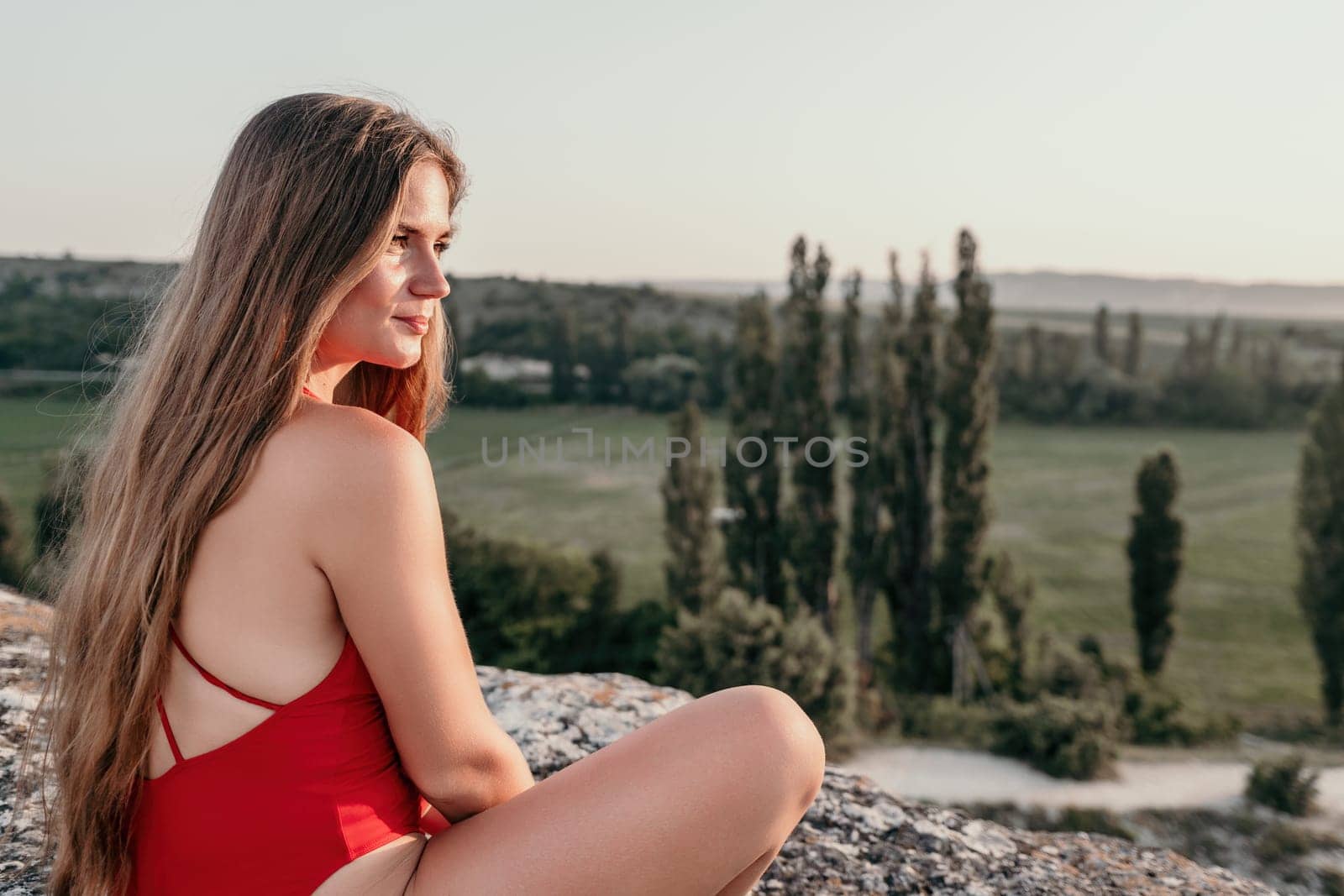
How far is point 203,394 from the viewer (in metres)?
1.36

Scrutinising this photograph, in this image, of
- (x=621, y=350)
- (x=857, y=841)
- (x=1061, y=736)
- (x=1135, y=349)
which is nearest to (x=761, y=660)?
(x=1061, y=736)

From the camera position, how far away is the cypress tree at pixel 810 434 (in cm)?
1950

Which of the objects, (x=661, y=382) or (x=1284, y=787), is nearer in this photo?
(x=1284, y=787)

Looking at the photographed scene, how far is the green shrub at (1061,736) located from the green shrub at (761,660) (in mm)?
2545

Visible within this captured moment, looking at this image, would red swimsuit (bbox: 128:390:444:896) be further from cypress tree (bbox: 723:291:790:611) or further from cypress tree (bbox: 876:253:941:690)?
cypress tree (bbox: 876:253:941:690)

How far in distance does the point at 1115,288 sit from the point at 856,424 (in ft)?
126

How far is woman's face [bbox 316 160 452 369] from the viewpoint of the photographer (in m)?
1.46

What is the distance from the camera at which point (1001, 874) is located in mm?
2305

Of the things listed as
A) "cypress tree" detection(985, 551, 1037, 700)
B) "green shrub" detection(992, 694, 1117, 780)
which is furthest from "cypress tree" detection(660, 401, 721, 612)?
"green shrub" detection(992, 694, 1117, 780)

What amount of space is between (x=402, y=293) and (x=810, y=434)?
18819 mm

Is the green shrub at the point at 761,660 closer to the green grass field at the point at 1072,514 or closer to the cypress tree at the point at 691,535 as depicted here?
the cypress tree at the point at 691,535

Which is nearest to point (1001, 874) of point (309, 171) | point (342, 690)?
point (342, 690)

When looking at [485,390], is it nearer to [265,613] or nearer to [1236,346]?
[265,613]

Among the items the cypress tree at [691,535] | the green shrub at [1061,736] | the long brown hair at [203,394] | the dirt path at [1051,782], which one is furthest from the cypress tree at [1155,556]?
the long brown hair at [203,394]
